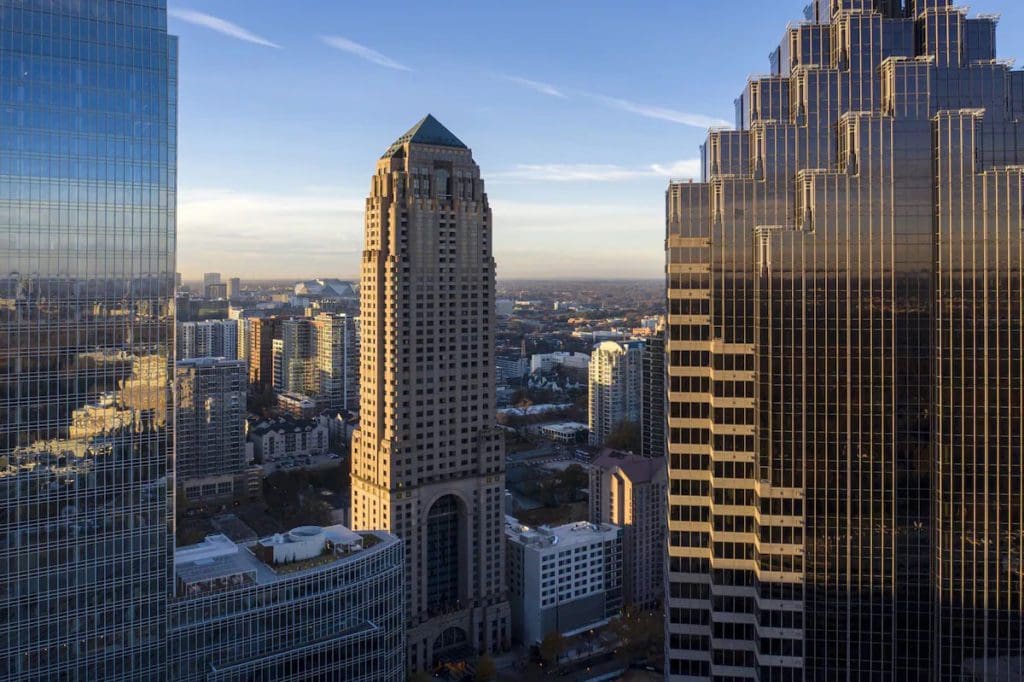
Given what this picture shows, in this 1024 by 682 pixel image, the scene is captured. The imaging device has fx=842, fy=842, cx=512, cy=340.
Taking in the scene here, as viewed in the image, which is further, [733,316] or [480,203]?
[480,203]

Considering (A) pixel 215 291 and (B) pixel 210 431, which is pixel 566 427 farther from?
(A) pixel 215 291

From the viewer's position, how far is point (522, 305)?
7539 inches

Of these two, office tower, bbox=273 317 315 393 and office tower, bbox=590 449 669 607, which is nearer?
office tower, bbox=590 449 669 607

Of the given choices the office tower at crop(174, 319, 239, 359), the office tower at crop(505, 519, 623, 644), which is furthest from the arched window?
the office tower at crop(174, 319, 239, 359)

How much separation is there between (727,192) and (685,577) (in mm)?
14398

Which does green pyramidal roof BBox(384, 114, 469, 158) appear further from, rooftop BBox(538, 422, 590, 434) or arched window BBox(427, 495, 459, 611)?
rooftop BBox(538, 422, 590, 434)

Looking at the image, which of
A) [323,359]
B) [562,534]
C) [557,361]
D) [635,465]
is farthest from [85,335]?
[557,361]

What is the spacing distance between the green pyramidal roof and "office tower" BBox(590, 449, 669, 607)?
96.4 feet

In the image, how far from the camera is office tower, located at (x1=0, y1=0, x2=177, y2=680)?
27.5 m

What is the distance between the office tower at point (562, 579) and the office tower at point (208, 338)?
79.4 meters

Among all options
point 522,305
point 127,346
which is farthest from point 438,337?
point 522,305

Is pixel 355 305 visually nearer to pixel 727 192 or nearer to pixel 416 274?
pixel 416 274

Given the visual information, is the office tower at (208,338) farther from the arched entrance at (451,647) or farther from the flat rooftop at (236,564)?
the flat rooftop at (236,564)

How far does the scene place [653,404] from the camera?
84000 mm
